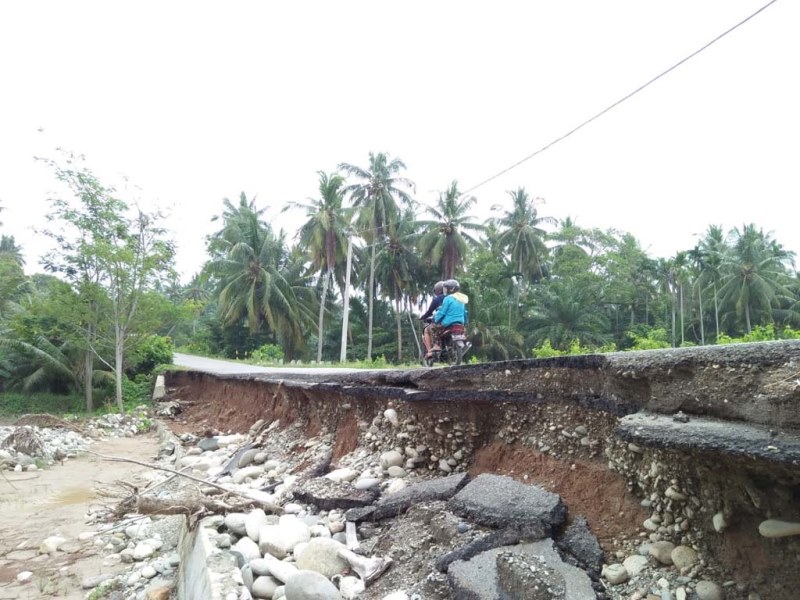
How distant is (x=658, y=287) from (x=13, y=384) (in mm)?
41345

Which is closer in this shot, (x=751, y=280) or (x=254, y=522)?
(x=254, y=522)

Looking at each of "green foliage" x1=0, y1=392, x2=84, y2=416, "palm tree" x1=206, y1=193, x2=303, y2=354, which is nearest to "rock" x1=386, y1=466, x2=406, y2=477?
"green foliage" x1=0, y1=392, x2=84, y2=416

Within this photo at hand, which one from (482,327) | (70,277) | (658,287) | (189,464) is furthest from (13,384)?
(658,287)

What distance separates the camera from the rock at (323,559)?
118 inches

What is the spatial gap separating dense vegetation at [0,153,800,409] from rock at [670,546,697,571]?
66.5 feet

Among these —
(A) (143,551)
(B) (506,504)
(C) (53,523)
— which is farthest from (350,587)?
(C) (53,523)

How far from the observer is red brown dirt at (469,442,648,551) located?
96.3 inches

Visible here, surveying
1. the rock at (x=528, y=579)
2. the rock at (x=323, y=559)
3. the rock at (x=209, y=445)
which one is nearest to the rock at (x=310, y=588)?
the rock at (x=323, y=559)

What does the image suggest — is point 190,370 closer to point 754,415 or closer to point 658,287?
point 754,415

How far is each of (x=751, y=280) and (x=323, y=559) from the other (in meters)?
40.7

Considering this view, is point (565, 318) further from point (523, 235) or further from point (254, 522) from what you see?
point (254, 522)

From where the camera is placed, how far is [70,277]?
16250mm

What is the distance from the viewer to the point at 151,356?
2033cm

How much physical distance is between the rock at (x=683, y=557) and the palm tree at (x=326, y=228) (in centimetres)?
2776
